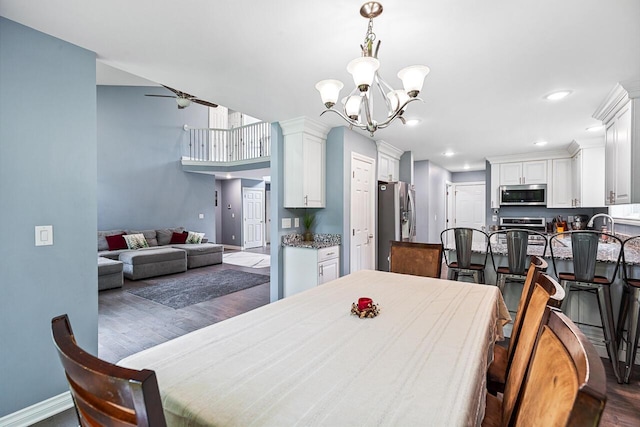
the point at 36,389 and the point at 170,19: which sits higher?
the point at 170,19

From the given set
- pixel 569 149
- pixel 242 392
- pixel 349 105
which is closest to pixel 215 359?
pixel 242 392

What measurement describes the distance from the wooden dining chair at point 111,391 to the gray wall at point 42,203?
1712 millimetres

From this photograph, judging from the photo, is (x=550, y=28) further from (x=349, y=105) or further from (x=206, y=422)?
(x=206, y=422)

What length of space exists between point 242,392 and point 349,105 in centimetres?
169

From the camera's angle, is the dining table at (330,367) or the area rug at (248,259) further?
the area rug at (248,259)

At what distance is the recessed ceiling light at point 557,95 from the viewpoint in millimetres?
2719

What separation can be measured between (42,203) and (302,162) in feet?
7.94

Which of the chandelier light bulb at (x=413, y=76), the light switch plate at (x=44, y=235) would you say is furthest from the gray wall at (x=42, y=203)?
the chandelier light bulb at (x=413, y=76)

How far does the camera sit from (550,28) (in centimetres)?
178

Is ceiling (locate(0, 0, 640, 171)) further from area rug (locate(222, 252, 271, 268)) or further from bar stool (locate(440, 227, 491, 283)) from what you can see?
area rug (locate(222, 252, 271, 268))

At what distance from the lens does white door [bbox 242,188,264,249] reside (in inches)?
370

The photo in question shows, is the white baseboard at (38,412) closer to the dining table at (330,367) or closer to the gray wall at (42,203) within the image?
the gray wall at (42,203)

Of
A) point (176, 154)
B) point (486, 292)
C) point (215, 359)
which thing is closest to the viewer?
point (215, 359)

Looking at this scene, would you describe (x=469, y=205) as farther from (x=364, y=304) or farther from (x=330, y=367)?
(x=330, y=367)
